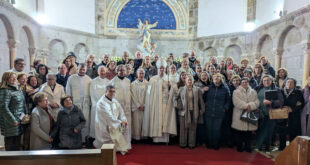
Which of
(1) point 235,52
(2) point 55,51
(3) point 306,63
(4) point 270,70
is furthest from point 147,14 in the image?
(4) point 270,70

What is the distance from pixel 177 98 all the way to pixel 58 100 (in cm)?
259

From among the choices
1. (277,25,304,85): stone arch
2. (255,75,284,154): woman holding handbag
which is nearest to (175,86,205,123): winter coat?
(255,75,284,154): woman holding handbag

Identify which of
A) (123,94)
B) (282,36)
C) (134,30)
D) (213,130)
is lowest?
(213,130)

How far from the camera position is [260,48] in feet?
37.1

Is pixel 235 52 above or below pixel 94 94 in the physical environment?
above

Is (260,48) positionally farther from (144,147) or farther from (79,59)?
(79,59)

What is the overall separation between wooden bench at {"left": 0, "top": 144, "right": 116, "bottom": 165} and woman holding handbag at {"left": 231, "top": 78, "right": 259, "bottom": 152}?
338cm

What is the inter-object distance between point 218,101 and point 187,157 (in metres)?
1.41

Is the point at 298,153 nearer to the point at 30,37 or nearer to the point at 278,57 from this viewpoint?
the point at 278,57

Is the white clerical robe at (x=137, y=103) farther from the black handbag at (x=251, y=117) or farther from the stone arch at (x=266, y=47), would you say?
the stone arch at (x=266, y=47)

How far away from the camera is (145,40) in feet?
44.9

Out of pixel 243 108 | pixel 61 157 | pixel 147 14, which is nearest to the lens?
pixel 61 157

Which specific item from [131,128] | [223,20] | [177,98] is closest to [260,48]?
[223,20]

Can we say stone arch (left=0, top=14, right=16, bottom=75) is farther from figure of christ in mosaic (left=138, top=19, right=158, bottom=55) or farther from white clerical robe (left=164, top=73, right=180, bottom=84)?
figure of christ in mosaic (left=138, top=19, right=158, bottom=55)
